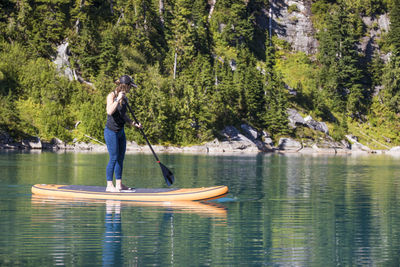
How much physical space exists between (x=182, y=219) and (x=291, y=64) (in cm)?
8641

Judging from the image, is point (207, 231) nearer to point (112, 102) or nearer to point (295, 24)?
point (112, 102)

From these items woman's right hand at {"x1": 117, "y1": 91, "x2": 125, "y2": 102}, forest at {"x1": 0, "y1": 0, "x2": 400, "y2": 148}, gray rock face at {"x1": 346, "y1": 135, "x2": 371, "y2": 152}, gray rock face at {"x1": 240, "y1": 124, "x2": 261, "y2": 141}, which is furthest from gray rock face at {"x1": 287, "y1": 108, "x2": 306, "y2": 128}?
woman's right hand at {"x1": 117, "y1": 91, "x2": 125, "y2": 102}

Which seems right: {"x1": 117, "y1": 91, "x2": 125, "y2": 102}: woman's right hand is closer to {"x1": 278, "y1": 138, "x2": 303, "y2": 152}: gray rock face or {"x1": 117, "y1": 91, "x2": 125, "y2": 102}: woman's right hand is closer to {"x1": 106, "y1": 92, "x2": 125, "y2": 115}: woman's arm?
{"x1": 106, "y1": 92, "x2": 125, "y2": 115}: woman's arm

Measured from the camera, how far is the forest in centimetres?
6312

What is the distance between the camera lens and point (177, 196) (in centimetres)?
1401

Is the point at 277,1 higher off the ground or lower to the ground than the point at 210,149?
higher

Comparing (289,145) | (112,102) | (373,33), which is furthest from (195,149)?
(373,33)

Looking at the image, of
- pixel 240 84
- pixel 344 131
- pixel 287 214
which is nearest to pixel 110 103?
pixel 287 214

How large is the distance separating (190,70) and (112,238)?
66258 mm

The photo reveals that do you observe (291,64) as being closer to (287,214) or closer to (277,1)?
(277,1)

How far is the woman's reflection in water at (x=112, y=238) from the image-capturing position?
25.7 ft

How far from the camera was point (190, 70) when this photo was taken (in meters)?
74.6

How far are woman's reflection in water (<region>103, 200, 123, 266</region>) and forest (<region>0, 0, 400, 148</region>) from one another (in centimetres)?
4630

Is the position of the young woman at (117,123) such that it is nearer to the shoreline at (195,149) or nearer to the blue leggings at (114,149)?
the blue leggings at (114,149)
